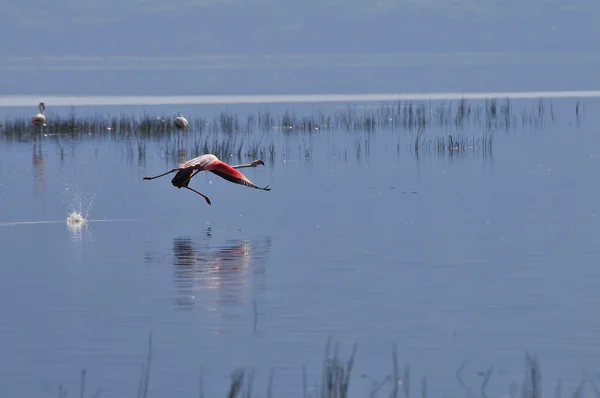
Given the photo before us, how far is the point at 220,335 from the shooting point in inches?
420

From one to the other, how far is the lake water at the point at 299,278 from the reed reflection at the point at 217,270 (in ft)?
0.09

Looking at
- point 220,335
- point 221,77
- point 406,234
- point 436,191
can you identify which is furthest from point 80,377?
point 221,77

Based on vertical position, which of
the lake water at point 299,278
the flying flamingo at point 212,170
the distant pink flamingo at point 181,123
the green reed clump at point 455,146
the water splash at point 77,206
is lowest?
the lake water at point 299,278

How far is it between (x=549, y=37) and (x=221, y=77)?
191 ft

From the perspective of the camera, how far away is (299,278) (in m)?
13.1

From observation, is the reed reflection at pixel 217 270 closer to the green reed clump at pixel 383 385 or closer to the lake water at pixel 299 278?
the lake water at pixel 299 278

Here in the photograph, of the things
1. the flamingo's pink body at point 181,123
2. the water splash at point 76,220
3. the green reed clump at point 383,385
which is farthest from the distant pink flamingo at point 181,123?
the green reed clump at point 383,385

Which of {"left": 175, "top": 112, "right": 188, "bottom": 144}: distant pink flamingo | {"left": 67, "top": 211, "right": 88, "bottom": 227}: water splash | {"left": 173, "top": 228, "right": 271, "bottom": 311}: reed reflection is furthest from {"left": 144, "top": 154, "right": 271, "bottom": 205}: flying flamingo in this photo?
{"left": 175, "top": 112, "right": 188, "bottom": 144}: distant pink flamingo

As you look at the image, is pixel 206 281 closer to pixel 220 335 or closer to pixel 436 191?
pixel 220 335

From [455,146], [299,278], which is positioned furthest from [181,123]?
[299,278]

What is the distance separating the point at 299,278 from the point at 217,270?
30.4 inches

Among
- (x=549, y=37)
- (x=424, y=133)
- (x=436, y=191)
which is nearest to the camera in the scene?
(x=436, y=191)

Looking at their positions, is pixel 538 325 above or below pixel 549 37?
below

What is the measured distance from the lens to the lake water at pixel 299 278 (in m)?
9.82
